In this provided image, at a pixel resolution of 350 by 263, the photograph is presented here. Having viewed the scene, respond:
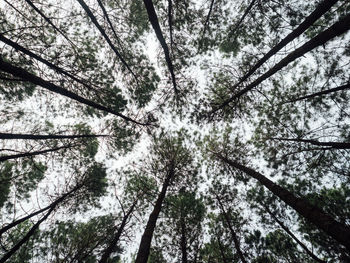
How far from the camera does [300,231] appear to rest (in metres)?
7.54

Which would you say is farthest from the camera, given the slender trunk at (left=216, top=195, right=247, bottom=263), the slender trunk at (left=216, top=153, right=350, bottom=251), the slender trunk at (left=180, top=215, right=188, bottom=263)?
the slender trunk at (left=180, top=215, right=188, bottom=263)

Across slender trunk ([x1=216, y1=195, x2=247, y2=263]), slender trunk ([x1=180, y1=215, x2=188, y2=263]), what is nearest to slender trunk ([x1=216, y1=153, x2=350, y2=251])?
slender trunk ([x1=216, y1=195, x2=247, y2=263])

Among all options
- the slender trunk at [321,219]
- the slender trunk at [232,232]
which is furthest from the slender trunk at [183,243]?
the slender trunk at [321,219]

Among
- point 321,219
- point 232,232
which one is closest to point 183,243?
point 232,232

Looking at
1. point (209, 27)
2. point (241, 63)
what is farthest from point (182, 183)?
point (209, 27)

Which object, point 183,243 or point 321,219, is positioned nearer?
point 321,219

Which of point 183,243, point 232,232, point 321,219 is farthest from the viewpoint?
point 232,232

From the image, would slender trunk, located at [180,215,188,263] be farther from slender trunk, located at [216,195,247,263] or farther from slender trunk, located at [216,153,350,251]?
slender trunk, located at [216,153,350,251]

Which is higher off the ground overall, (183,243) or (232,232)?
(232,232)

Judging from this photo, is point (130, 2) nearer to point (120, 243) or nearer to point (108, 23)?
point (108, 23)

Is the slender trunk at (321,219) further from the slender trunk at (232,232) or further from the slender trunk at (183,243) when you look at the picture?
the slender trunk at (183,243)

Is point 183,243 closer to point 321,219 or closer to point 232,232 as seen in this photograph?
point 232,232

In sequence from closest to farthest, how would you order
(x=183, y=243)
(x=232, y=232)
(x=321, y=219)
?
(x=321, y=219)
(x=183, y=243)
(x=232, y=232)

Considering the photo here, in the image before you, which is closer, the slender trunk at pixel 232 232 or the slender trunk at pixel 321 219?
the slender trunk at pixel 321 219
